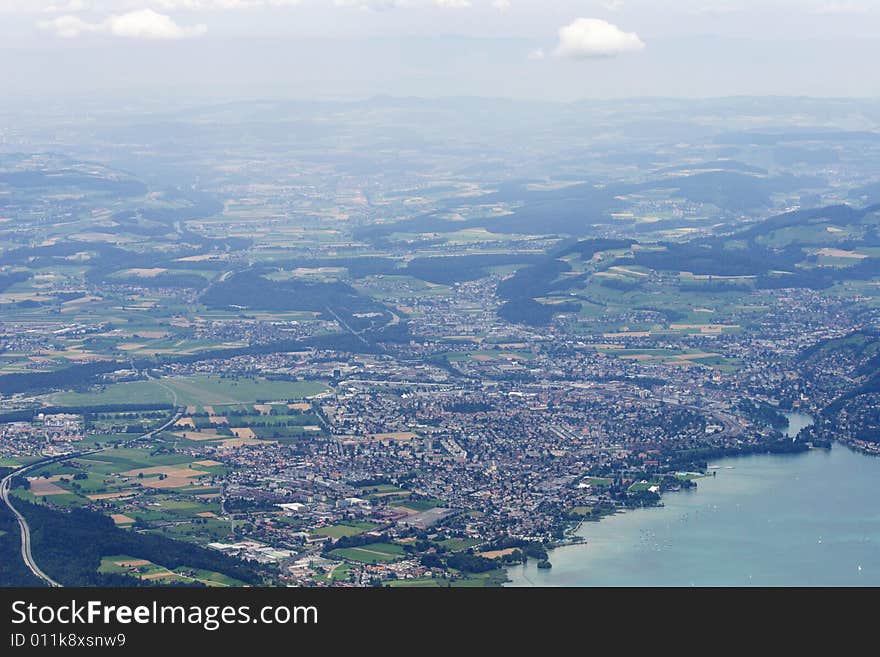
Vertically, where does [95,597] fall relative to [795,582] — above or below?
above

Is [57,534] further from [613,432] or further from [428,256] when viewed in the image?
[428,256]

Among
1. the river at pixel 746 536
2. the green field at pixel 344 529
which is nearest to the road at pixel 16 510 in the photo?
the green field at pixel 344 529

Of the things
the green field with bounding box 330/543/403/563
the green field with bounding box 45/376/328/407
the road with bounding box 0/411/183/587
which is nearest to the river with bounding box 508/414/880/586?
the green field with bounding box 330/543/403/563

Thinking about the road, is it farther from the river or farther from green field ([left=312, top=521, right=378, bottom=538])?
the river

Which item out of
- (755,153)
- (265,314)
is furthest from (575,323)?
(755,153)

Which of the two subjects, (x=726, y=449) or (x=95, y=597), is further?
(x=726, y=449)

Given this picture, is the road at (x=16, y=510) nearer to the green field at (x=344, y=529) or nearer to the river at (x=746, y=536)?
the green field at (x=344, y=529)
